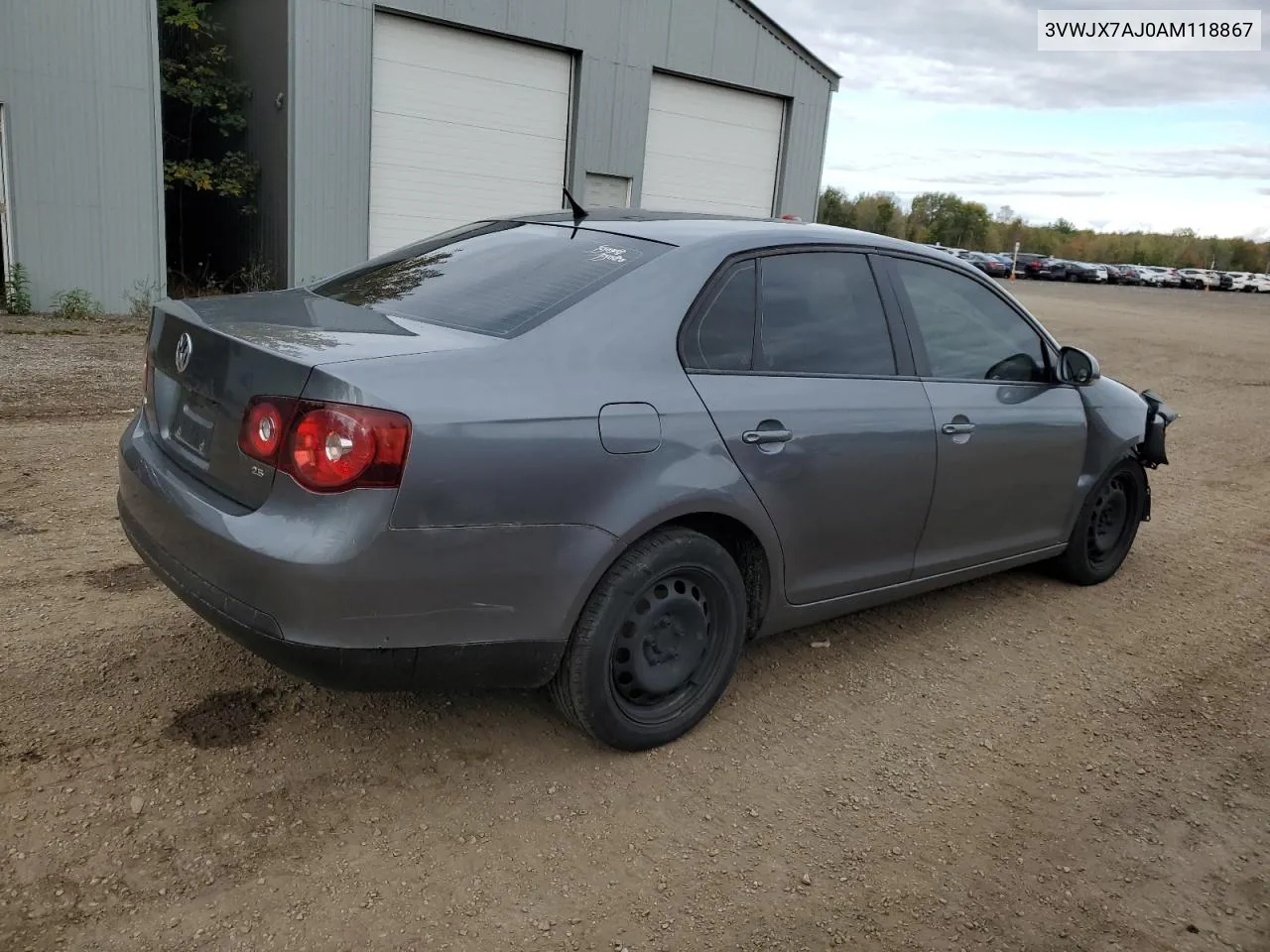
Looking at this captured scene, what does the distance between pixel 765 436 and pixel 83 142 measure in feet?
37.1

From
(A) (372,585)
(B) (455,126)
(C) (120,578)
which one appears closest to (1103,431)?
(A) (372,585)

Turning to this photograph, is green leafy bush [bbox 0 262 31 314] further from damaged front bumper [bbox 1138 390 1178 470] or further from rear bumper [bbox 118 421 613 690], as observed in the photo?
damaged front bumper [bbox 1138 390 1178 470]

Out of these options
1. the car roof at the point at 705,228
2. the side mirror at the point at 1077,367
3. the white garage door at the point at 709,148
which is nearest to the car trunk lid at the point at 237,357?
the car roof at the point at 705,228

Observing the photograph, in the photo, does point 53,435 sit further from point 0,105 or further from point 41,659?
point 0,105

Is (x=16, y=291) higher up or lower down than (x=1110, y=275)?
lower down

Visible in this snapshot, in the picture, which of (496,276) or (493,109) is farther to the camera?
(493,109)

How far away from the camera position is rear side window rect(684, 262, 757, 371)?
3.19 meters

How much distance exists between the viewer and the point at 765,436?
3.25m

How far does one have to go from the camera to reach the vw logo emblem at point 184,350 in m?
2.95

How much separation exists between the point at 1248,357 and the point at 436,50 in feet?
41.8

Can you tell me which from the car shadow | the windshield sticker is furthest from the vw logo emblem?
the windshield sticker

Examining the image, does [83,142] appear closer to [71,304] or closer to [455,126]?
[71,304]

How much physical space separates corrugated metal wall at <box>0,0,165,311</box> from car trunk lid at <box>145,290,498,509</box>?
9.96 m

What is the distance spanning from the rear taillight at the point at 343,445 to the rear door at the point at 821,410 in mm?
1019
